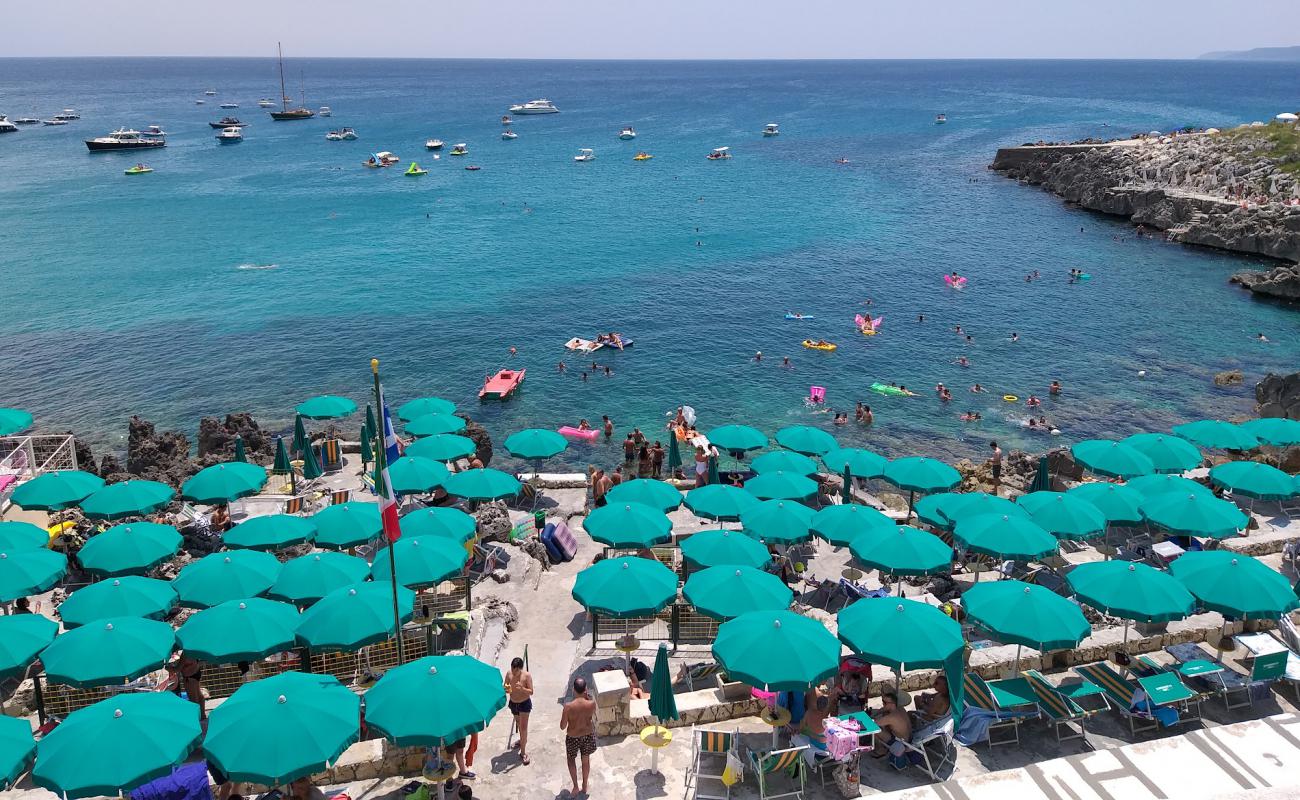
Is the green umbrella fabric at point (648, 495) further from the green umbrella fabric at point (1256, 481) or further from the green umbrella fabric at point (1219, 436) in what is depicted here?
the green umbrella fabric at point (1219, 436)

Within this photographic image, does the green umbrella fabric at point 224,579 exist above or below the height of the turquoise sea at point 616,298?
above

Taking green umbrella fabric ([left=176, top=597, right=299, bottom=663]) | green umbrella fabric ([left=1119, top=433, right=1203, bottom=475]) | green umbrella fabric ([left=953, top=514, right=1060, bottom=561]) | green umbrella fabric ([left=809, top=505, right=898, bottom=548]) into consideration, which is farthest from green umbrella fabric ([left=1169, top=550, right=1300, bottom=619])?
green umbrella fabric ([left=176, top=597, right=299, bottom=663])

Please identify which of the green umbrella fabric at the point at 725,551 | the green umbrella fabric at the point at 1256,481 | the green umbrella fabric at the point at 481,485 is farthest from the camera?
the green umbrella fabric at the point at 481,485

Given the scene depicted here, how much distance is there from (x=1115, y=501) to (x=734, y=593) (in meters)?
11.1

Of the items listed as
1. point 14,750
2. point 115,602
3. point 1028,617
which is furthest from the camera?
point 115,602

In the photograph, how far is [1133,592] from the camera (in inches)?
640

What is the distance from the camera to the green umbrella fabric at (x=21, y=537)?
19766 mm

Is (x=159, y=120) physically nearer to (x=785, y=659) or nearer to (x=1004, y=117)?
(x=1004, y=117)

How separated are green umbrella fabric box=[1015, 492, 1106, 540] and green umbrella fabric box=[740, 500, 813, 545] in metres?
5.33

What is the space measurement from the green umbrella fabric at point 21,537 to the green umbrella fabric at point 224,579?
446 centimetres

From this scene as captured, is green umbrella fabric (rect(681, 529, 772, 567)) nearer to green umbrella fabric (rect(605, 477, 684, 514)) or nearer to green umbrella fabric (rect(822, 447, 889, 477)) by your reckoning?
green umbrella fabric (rect(605, 477, 684, 514))

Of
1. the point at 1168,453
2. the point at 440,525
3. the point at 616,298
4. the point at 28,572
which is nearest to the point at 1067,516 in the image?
the point at 1168,453

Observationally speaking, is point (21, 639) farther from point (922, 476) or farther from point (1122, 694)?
point (922, 476)

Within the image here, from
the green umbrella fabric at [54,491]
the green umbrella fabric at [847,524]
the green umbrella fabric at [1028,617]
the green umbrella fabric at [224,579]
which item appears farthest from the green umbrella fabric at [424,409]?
the green umbrella fabric at [1028,617]
